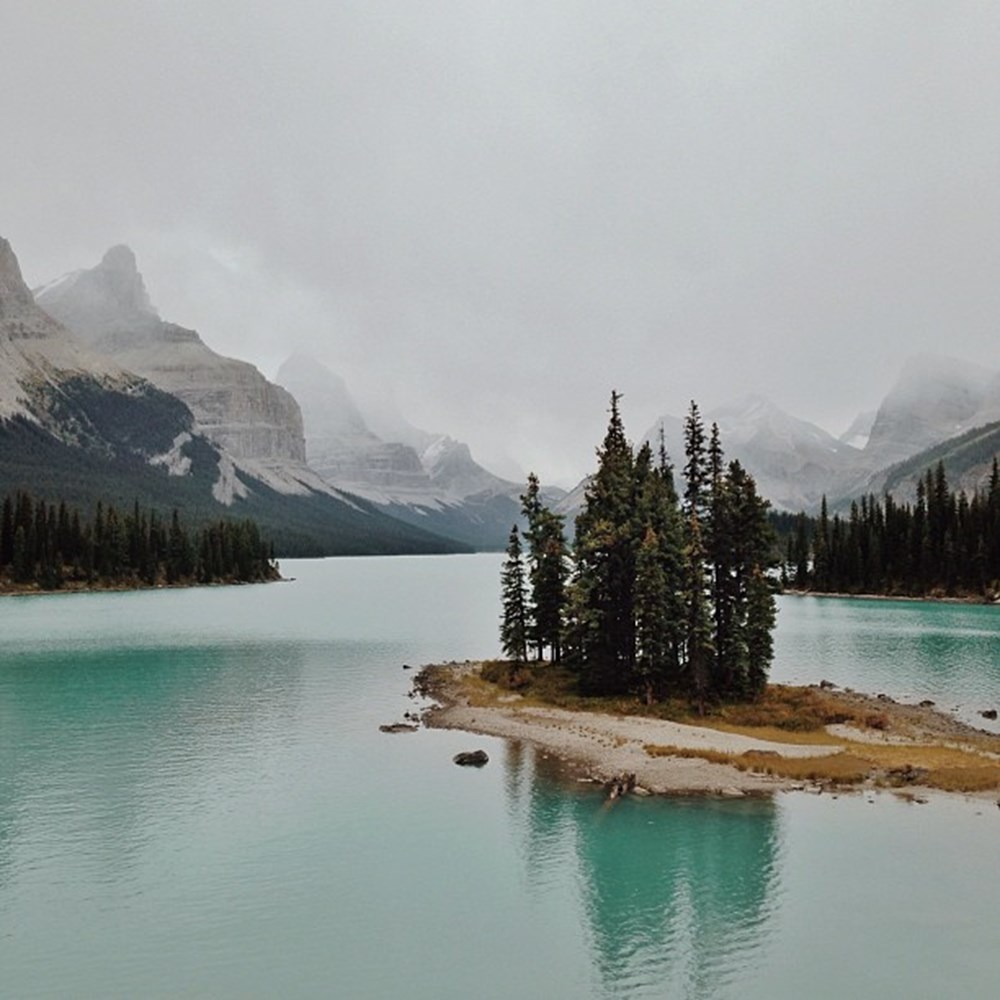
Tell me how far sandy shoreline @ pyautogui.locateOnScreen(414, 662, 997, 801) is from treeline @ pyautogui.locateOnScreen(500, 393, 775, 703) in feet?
21.4

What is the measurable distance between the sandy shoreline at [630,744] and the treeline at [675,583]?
6.51 metres

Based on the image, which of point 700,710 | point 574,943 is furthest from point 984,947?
point 700,710

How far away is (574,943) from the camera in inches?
1229

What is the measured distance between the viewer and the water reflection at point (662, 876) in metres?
29.5

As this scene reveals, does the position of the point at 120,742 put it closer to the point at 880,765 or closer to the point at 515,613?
the point at 515,613

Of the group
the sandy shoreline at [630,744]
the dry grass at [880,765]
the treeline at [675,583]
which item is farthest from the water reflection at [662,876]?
the treeline at [675,583]

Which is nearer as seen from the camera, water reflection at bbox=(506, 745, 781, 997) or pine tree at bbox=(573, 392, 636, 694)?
water reflection at bbox=(506, 745, 781, 997)

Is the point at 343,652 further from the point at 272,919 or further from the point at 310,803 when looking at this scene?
the point at 272,919

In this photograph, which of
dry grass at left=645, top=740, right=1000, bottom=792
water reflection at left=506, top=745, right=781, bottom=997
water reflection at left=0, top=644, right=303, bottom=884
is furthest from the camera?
dry grass at left=645, top=740, right=1000, bottom=792

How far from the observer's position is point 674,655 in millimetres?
72312

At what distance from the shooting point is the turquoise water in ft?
94.1

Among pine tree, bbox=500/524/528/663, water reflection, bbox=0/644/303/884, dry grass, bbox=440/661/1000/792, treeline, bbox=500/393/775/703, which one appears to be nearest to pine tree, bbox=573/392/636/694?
treeline, bbox=500/393/775/703

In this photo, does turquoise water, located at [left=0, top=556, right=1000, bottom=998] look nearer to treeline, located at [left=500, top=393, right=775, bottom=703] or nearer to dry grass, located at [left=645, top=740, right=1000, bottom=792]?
dry grass, located at [left=645, top=740, right=1000, bottom=792]

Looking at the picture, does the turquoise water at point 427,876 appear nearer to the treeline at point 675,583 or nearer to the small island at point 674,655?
the small island at point 674,655
